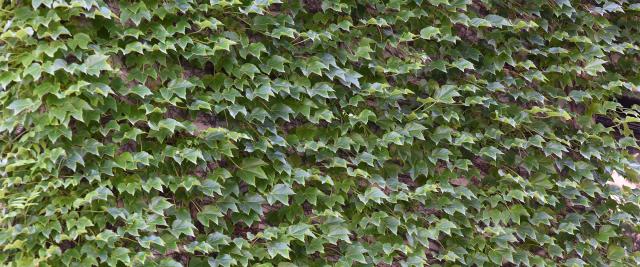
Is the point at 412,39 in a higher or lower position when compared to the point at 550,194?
higher

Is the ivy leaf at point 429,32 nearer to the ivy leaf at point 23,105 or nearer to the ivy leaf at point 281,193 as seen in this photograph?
the ivy leaf at point 281,193

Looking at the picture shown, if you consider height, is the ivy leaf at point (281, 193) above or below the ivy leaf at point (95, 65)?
below

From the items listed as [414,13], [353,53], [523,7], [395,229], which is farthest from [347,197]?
[523,7]

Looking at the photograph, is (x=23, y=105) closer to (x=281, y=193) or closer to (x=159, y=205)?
(x=159, y=205)

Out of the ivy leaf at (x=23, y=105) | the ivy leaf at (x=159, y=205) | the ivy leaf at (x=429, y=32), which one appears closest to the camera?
the ivy leaf at (x=23, y=105)

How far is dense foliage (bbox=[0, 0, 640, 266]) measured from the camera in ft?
7.76

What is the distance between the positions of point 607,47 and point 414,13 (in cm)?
107

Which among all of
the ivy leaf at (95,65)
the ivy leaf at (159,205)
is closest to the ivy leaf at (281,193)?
the ivy leaf at (159,205)

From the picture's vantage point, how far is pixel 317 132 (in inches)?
111

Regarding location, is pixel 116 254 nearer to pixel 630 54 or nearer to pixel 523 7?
pixel 523 7

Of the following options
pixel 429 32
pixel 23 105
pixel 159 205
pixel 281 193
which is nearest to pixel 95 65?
pixel 23 105

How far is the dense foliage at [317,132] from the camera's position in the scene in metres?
2.37

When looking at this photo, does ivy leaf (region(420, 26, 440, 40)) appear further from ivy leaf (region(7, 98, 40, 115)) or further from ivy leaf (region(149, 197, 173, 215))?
ivy leaf (region(7, 98, 40, 115))

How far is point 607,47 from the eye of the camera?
3383mm
